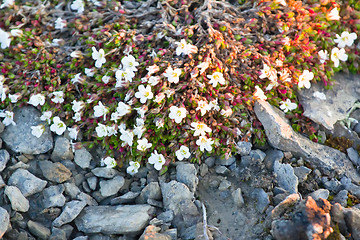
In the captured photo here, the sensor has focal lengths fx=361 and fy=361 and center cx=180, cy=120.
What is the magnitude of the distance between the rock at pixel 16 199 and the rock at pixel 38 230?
0.53 feet

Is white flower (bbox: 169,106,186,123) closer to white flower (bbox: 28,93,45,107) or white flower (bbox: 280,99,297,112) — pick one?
white flower (bbox: 280,99,297,112)

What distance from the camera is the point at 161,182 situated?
12.6 feet

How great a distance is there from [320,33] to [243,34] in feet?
3.64

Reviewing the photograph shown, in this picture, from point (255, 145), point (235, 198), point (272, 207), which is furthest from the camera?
point (255, 145)

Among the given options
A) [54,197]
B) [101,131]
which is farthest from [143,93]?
[54,197]

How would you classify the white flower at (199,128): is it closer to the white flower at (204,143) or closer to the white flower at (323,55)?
the white flower at (204,143)

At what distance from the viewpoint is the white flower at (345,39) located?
4.53 meters

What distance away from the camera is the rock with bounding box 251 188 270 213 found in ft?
11.5

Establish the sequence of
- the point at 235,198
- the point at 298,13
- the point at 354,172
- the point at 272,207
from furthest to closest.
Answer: the point at 298,13 → the point at 354,172 → the point at 235,198 → the point at 272,207

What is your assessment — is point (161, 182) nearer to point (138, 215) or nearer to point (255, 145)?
point (138, 215)

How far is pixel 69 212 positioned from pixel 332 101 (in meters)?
3.34

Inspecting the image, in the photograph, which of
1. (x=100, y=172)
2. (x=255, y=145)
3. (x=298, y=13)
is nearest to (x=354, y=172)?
(x=255, y=145)

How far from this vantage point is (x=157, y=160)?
3.85m

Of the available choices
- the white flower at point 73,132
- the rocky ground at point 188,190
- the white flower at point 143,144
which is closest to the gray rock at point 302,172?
the rocky ground at point 188,190
